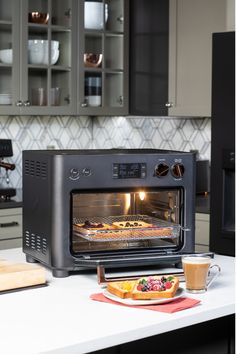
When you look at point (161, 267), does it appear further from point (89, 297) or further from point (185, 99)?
point (185, 99)

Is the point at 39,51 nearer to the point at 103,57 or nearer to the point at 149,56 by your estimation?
the point at 103,57

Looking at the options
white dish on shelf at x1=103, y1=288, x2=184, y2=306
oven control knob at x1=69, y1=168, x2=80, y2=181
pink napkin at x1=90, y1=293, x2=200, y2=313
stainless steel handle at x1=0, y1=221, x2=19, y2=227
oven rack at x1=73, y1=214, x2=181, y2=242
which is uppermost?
oven control knob at x1=69, y1=168, x2=80, y2=181

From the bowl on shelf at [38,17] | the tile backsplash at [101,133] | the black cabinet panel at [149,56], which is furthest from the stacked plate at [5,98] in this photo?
the black cabinet panel at [149,56]

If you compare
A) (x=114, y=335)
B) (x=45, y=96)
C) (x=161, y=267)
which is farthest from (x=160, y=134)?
(x=114, y=335)

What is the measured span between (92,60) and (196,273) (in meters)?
2.93

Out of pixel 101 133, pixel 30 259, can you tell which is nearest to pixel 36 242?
pixel 30 259

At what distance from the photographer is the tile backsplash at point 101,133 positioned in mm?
4648

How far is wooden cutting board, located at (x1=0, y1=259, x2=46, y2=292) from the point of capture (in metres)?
1.98

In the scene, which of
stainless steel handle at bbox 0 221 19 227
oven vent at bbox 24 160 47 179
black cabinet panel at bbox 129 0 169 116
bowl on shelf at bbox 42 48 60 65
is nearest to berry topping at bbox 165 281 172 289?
oven vent at bbox 24 160 47 179

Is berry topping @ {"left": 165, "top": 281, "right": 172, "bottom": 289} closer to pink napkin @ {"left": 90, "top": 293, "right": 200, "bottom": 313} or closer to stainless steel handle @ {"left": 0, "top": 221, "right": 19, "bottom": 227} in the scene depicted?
pink napkin @ {"left": 90, "top": 293, "right": 200, "bottom": 313}

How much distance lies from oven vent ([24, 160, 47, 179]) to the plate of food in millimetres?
431

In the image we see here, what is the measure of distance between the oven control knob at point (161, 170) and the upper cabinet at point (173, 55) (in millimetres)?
2011

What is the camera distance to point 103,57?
15.6 feet

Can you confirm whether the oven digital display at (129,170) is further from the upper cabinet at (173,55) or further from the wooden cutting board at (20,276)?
the upper cabinet at (173,55)
